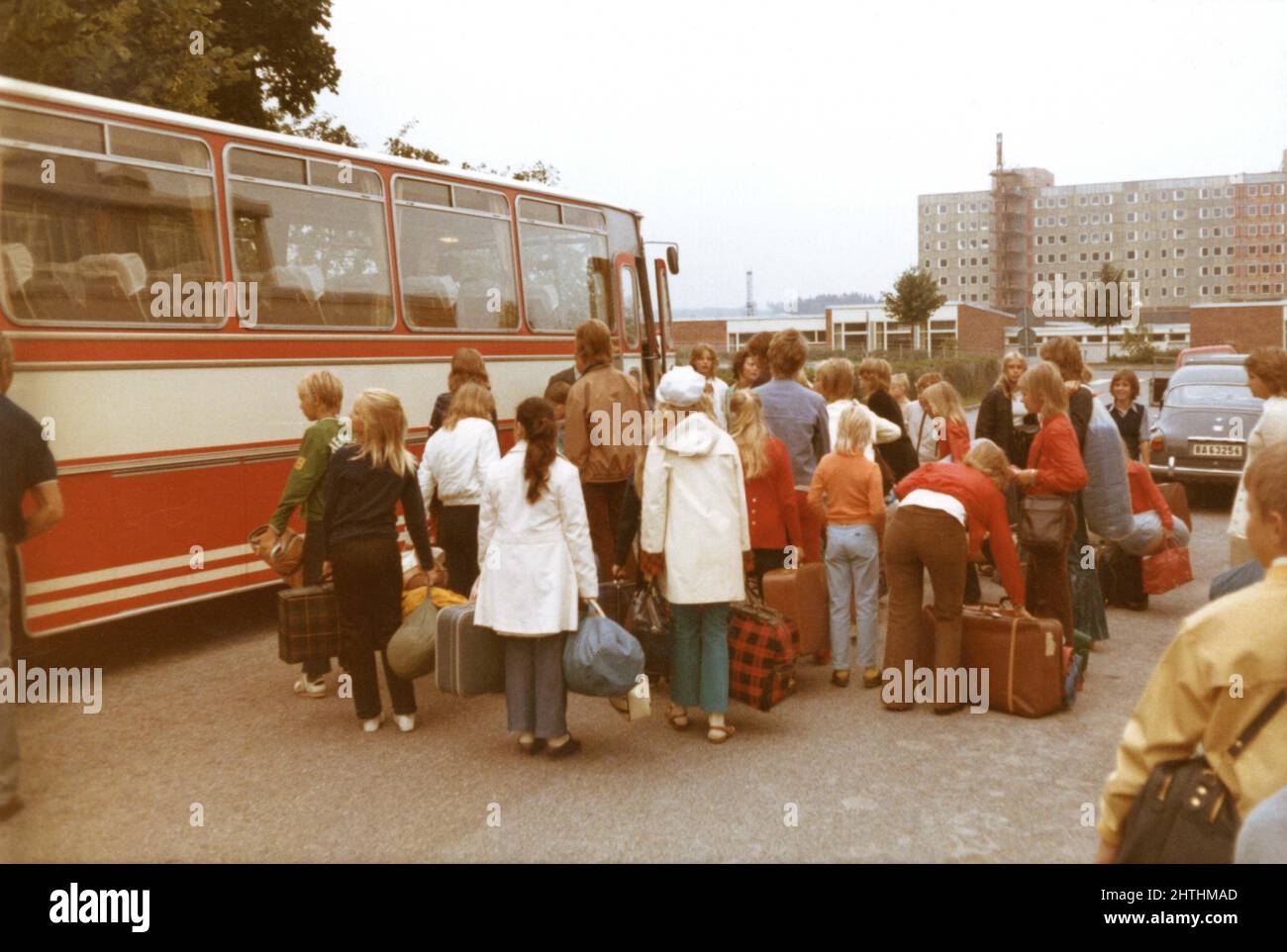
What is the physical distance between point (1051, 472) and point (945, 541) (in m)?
1.17

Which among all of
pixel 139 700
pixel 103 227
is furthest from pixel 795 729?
pixel 103 227

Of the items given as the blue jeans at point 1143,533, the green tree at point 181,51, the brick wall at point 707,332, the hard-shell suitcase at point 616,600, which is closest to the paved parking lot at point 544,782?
the hard-shell suitcase at point 616,600

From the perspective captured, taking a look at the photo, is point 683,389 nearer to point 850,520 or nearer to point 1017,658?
point 850,520

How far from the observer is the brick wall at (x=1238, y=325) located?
7638cm

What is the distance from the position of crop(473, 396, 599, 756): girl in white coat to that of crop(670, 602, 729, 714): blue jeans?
1.93ft

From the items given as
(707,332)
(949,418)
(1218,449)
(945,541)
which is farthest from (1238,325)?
(945,541)

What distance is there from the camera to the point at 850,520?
681cm

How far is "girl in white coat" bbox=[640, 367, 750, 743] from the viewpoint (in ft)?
19.0

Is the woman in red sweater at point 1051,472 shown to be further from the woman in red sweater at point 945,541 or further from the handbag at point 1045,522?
the woman in red sweater at point 945,541

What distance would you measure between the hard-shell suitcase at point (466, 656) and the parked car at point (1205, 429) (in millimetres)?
10517

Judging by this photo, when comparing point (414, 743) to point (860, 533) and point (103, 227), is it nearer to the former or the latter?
point (860, 533)

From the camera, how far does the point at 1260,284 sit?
109m

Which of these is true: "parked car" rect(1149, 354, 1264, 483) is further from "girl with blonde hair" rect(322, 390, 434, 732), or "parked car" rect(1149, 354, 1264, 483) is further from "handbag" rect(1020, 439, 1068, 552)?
"girl with blonde hair" rect(322, 390, 434, 732)
